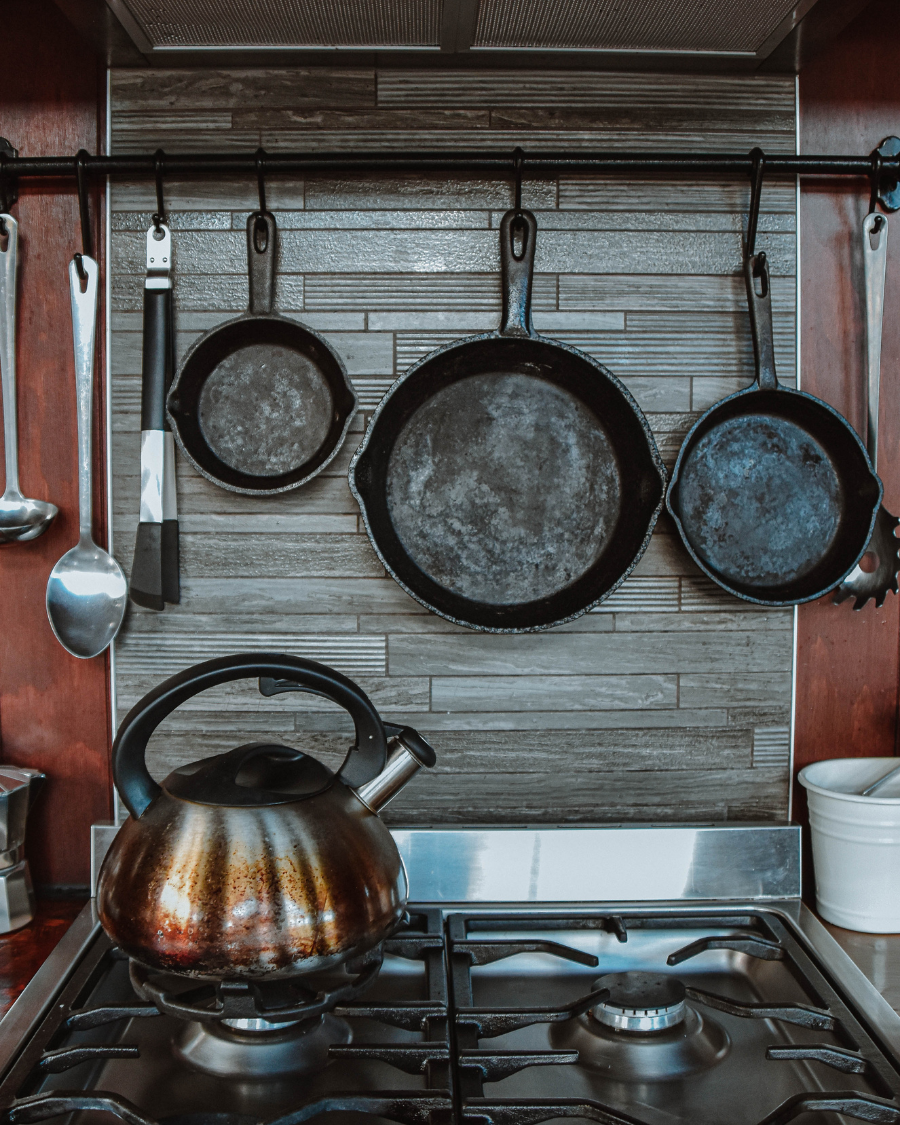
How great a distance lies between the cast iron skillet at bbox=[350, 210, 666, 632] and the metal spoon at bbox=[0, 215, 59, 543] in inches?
17.8

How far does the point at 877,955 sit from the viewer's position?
1.02 metres

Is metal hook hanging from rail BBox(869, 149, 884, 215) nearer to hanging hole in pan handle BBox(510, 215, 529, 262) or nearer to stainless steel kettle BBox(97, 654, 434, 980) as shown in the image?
hanging hole in pan handle BBox(510, 215, 529, 262)

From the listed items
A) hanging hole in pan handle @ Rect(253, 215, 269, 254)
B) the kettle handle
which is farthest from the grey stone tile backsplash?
the kettle handle

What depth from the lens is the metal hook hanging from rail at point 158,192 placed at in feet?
3.49

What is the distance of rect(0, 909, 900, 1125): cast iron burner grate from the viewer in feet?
2.39

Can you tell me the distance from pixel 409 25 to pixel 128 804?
35.9 inches

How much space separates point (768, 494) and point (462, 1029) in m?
0.74

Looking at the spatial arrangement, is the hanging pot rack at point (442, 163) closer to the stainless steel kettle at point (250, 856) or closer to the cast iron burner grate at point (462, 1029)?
the stainless steel kettle at point (250, 856)

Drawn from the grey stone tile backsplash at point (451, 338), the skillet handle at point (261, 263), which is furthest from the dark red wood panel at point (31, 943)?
the skillet handle at point (261, 263)

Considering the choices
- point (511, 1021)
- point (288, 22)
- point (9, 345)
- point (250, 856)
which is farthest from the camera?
point (9, 345)

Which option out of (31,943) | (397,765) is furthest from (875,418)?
(31,943)

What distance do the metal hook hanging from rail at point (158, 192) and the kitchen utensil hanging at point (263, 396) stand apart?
115 mm

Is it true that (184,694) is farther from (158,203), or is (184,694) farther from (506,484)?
(158,203)

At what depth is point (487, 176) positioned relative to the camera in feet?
3.71
